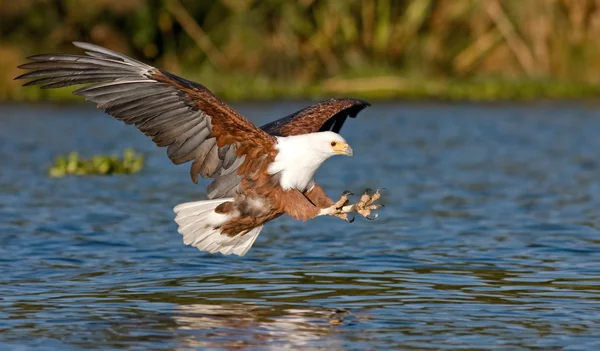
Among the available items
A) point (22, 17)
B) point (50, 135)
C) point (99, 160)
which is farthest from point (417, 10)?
point (99, 160)

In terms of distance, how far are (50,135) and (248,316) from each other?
13649mm

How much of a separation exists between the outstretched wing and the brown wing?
663 millimetres

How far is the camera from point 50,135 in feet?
68.7

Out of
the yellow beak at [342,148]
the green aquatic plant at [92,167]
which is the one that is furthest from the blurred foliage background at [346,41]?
the yellow beak at [342,148]

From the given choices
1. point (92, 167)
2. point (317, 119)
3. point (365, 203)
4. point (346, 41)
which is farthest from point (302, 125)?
point (346, 41)

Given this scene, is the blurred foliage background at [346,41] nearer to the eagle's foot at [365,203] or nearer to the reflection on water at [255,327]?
the eagle's foot at [365,203]

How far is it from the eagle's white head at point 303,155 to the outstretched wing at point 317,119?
0.64m

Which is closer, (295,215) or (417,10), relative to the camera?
(295,215)

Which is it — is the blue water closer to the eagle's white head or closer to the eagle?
the eagle

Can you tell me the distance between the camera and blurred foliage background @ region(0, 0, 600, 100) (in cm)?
2761

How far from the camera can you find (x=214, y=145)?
8875 millimetres

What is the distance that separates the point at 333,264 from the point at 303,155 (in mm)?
1718

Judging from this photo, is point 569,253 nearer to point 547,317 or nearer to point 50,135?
point 547,317

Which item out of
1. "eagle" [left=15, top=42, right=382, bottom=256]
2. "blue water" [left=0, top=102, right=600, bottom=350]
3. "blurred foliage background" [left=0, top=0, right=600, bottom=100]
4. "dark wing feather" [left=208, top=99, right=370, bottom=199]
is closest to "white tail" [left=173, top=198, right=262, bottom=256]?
"eagle" [left=15, top=42, right=382, bottom=256]
